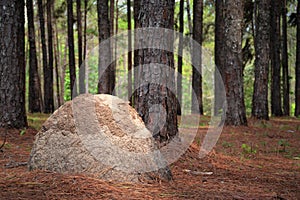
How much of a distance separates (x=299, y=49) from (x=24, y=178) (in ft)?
62.8

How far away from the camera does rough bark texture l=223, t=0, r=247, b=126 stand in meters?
12.9

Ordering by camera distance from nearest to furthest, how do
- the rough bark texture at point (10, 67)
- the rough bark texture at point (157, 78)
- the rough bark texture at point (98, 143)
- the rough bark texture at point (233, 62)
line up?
the rough bark texture at point (98, 143) < the rough bark texture at point (157, 78) < the rough bark texture at point (10, 67) < the rough bark texture at point (233, 62)

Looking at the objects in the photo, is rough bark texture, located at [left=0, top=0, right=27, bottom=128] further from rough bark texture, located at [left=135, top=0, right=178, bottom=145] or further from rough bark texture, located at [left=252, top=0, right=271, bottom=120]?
rough bark texture, located at [left=252, top=0, right=271, bottom=120]

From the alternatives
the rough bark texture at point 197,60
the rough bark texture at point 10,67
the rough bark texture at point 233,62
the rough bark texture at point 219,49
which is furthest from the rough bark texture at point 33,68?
the rough bark texture at point 233,62

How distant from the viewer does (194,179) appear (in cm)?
628

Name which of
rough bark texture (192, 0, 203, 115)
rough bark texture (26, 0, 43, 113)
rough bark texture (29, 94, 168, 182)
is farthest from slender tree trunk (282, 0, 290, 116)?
rough bark texture (29, 94, 168, 182)

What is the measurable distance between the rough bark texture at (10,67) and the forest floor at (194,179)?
1.84ft

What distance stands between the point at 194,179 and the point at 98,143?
1573 mm

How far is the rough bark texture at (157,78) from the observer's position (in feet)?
23.2

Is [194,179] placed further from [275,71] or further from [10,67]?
[275,71]

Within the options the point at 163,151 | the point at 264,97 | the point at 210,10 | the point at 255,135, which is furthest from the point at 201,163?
the point at 210,10

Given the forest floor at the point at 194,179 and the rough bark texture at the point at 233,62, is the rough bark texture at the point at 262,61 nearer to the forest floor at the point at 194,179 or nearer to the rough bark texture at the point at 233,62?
the rough bark texture at the point at 233,62

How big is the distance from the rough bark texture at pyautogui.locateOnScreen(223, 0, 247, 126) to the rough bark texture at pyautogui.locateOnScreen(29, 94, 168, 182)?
24.0 ft

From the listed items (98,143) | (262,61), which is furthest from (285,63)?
(98,143)
